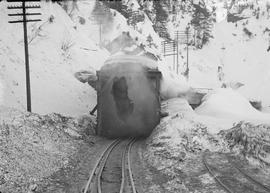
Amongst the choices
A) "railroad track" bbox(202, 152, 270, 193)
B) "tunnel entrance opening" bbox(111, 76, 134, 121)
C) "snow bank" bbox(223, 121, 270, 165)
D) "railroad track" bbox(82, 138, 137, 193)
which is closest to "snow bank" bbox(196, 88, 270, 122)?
"tunnel entrance opening" bbox(111, 76, 134, 121)

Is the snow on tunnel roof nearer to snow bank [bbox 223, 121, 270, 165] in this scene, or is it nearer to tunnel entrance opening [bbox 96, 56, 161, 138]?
tunnel entrance opening [bbox 96, 56, 161, 138]

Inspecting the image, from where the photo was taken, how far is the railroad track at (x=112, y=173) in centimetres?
1295

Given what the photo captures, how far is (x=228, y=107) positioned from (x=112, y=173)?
55.4 ft

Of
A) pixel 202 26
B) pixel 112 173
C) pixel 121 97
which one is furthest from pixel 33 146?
pixel 202 26

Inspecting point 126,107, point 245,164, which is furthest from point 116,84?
point 245,164

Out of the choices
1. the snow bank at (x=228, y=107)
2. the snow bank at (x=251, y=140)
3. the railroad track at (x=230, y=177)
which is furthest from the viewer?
the snow bank at (x=228, y=107)

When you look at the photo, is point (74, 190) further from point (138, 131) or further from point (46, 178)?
point (138, 131)

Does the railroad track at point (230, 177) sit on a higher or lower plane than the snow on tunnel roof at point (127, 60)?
lower

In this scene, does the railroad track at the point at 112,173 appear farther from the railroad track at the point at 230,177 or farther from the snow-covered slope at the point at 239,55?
the snow-covered slope at the point at 239,55

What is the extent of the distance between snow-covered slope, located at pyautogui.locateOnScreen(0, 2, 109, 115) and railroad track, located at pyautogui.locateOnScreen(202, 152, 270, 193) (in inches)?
601

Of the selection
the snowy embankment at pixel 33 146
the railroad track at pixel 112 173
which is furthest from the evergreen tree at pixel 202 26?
the railroad track at pixel 112 173

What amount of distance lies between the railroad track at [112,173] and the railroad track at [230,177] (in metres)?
3.28

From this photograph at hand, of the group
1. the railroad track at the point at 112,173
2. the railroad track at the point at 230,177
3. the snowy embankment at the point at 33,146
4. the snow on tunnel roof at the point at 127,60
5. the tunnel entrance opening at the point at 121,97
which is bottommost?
the railroad track at the point at 112,173

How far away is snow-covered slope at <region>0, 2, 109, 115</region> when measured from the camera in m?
28.6
